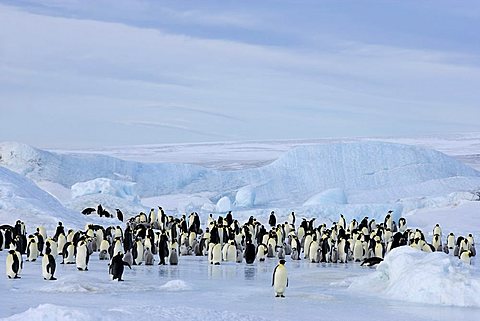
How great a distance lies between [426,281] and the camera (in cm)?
1212

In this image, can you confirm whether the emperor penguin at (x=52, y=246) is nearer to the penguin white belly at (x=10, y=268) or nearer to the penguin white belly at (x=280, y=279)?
the penguin white belly at (x=10, y=268)

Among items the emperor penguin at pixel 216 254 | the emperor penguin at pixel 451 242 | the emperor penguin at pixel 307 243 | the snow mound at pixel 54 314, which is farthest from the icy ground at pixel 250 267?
the emperor penguin at pixel 451 242

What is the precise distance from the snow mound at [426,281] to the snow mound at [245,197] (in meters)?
20.6

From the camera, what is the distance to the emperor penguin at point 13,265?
1329 cm

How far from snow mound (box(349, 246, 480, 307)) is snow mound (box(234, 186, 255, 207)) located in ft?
67.5

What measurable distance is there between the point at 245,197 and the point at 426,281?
72.9 ft

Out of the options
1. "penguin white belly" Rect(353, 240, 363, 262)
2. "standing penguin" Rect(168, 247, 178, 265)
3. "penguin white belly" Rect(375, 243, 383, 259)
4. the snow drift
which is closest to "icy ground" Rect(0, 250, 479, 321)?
"standing penguin" Rect(168, 247, 178, 265)

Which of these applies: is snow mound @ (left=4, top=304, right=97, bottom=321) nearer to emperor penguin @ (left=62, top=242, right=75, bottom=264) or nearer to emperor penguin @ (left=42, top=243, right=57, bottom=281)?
emperor penguin @ (left=42, top=243, right=57, bottom=281)

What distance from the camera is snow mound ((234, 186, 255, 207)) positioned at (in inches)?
1348

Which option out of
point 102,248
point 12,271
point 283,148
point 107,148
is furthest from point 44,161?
point 107,148

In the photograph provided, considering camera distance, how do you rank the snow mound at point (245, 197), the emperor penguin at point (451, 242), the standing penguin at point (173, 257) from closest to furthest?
the standing penguin at point (173, 257) → the emperor penguin at point (451, 242) → the snow mound at point (245, 197)

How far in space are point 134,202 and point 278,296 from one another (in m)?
20.3

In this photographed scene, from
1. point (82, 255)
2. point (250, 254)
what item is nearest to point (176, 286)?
point (82, 255)

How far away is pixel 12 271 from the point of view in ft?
44.1
